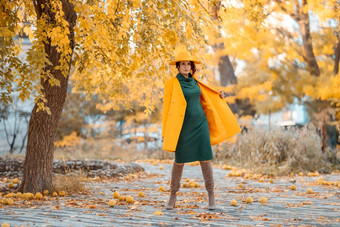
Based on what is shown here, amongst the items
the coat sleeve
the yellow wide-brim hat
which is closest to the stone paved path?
the coat sleeve

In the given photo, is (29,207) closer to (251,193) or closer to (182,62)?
(182,62)

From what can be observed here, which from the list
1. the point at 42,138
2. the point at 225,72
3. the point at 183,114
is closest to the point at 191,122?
the point at 183,114

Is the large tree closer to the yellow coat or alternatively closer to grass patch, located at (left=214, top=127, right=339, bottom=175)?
the yellow coat

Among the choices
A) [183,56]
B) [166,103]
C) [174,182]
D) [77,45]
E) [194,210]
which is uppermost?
[77,45]

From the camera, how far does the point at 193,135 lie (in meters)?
4.36

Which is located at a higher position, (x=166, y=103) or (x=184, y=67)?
(x=184, y=67)

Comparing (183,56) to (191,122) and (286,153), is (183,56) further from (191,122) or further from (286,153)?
(286,153)

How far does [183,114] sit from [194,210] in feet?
3.38

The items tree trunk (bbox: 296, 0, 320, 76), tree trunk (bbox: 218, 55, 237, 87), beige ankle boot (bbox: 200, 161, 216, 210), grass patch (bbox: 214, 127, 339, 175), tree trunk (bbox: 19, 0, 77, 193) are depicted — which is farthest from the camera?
tree trunk (bbox: 218, 55, 237, 87)

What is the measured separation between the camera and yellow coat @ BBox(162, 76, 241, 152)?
4.29 meters

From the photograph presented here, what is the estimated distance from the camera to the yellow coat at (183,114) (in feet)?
14.1

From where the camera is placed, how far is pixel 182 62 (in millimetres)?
4539

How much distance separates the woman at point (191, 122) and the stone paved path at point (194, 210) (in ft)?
1.33

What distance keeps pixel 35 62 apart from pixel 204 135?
6.13 ft
